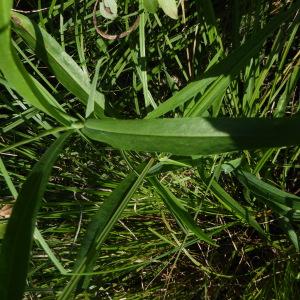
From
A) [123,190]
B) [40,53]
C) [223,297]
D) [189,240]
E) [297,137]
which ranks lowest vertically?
[223,297]

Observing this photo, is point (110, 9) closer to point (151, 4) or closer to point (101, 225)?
point (151, 4)

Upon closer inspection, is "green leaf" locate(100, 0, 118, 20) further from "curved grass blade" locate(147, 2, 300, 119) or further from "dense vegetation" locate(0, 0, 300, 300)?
"curved grass blade" locate(147, 2, 300, 119)

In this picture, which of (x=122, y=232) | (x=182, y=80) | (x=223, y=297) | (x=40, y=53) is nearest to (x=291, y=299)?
(x=223, y=297)

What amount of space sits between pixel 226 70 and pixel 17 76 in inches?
13.0

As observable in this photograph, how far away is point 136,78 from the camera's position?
43.4 inches

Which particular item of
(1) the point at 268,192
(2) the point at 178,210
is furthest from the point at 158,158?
(1) the point at 268,192

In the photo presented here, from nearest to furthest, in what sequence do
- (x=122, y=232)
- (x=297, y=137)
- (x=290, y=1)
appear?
(x=297, y=137)
(x=290, y=1)
(x=122, y=232)

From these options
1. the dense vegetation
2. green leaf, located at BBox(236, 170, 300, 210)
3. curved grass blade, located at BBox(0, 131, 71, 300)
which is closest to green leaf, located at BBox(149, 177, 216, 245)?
the dense vegetation

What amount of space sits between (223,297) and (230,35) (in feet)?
2.07

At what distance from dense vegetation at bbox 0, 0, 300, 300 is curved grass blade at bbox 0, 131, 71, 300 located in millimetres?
69

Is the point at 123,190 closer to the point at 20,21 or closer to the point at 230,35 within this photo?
the point at 20,21

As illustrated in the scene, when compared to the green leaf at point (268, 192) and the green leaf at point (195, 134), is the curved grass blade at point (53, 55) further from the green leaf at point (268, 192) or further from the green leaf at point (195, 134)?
the green leaf at point (268, 192)

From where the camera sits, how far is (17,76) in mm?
711

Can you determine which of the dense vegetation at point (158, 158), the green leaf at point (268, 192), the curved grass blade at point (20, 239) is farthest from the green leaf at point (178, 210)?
the curved grass blade at point (20, 239)
